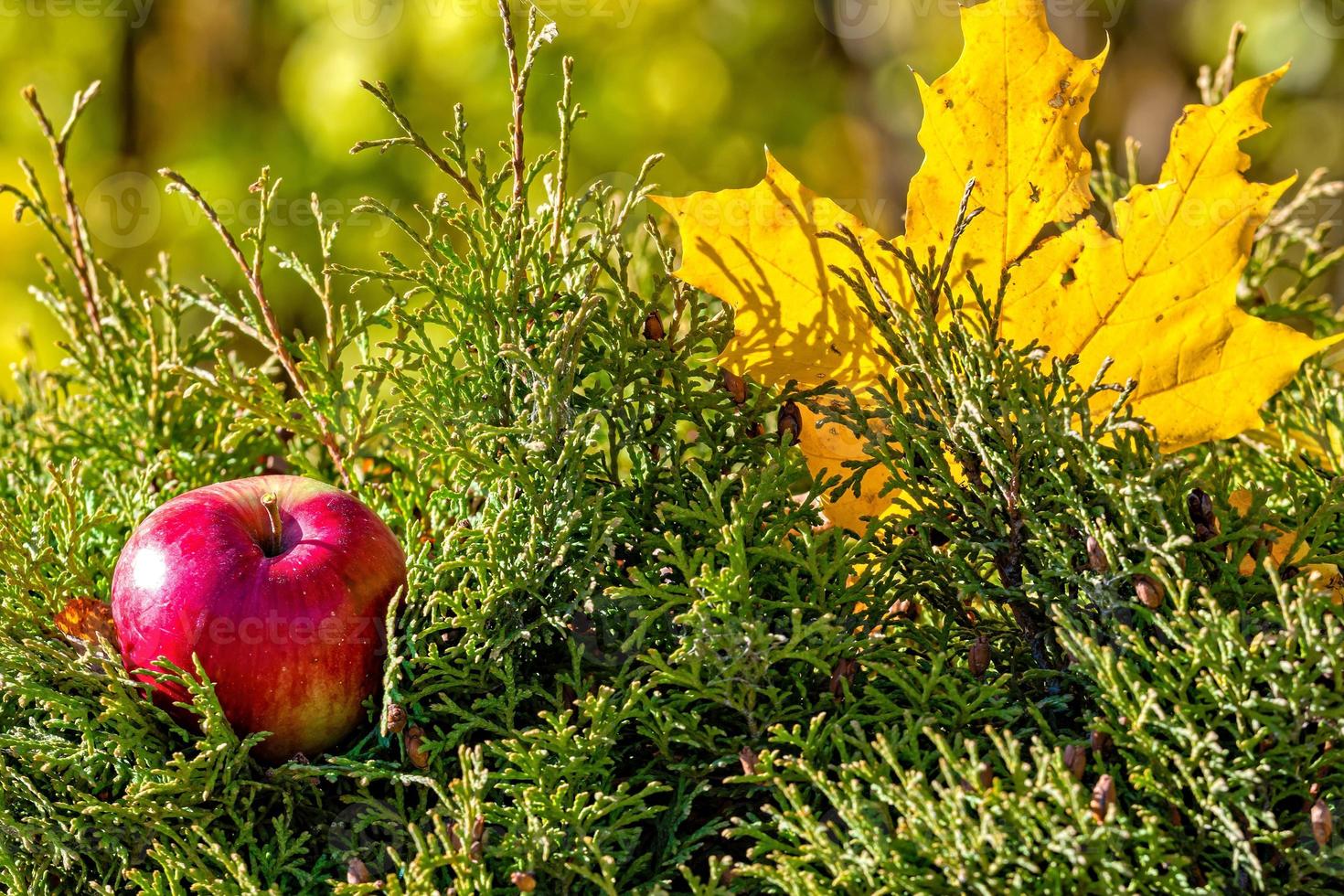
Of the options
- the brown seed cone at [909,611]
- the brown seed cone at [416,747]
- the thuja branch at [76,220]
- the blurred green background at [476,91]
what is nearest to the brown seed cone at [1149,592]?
the brown seed cone at [909,611]

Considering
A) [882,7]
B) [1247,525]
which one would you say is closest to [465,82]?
[882,7]

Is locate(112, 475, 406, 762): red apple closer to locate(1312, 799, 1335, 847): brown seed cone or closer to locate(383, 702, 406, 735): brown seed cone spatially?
locate(383, 702, 406, 735): brown seed cone

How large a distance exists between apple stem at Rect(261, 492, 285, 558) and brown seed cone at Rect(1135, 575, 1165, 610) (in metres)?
0.45

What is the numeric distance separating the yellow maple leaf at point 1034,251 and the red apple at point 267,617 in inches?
9.7

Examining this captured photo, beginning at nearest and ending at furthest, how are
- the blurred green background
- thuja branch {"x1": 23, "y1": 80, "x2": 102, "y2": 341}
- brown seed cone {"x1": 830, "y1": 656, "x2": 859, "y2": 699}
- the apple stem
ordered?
1. brown seed cone {"x1": 830, "y1": 656, "x2": 859, "y2": 699}
2. the apple stem
3. thuja branch {"x1": 23, "y1": 80, "x2": 102, "y2": 341}
4. the blurred green background

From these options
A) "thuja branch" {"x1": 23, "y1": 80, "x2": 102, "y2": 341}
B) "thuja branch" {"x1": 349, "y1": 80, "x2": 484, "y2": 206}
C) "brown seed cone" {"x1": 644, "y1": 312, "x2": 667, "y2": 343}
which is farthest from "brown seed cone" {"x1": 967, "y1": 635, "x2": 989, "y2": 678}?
"thuja branch" {"x1": 23, "y1": 80, "x2": 102, "y2": 341}

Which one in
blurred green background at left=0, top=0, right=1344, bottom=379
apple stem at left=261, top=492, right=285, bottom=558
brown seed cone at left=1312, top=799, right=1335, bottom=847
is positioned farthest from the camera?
blurred green background at left=0, top=0, right=1344, bottom=379

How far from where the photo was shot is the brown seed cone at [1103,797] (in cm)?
50

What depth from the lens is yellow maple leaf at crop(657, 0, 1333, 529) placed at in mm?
672

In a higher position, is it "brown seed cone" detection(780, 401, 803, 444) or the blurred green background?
the blurred green background

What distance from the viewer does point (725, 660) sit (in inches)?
22.9

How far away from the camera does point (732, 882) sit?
556 millimetres

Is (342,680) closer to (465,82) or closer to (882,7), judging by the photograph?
(465,82)

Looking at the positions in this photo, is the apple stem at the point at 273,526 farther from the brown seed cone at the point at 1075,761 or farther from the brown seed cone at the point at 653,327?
the brown seed cone at the point at 1075,761
